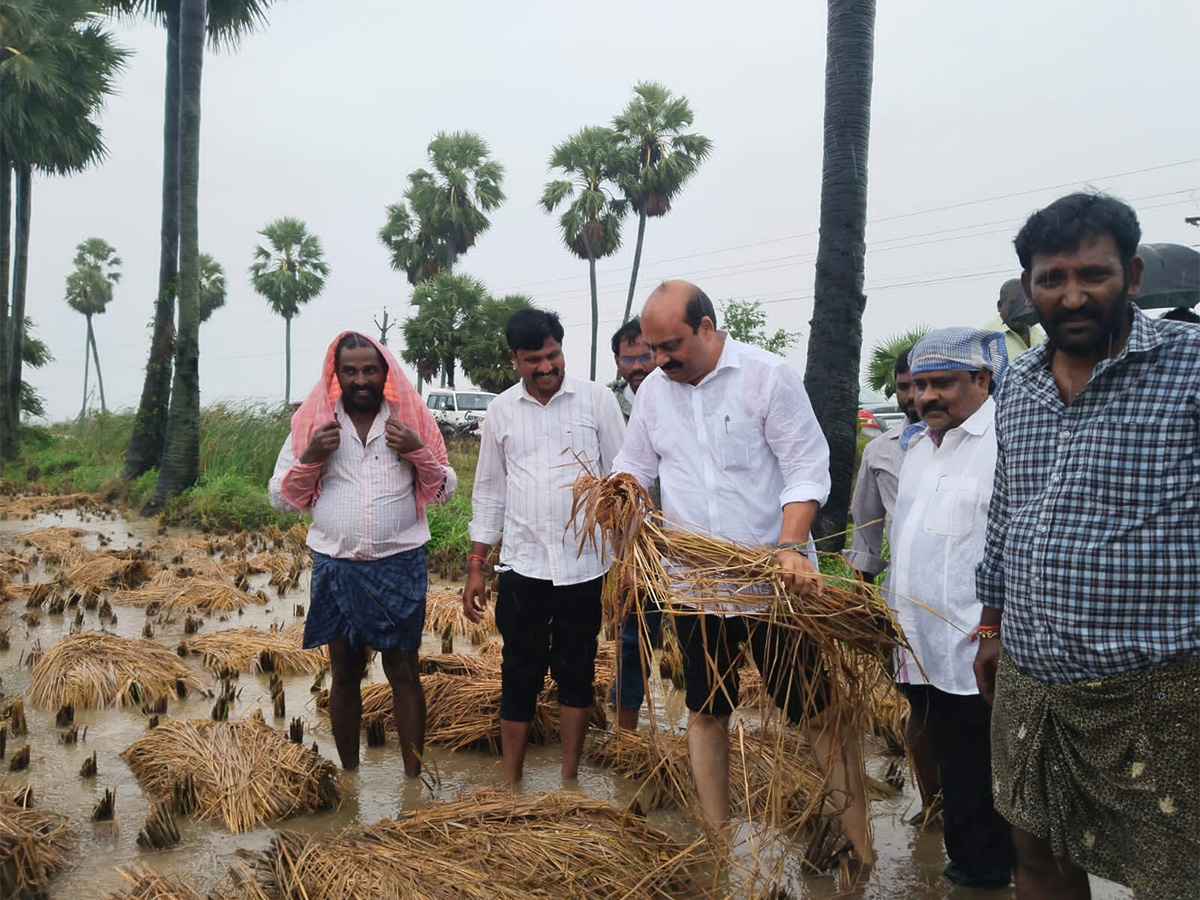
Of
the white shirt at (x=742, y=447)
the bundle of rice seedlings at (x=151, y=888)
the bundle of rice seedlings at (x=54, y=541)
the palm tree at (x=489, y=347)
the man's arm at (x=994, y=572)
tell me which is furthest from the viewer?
the palm tree at (x=489, y=347)

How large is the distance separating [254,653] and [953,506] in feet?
14.3

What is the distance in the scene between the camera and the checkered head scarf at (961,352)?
2982 millimetres

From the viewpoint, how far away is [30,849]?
118 inches

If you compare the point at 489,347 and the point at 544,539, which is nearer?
the point at 544,539

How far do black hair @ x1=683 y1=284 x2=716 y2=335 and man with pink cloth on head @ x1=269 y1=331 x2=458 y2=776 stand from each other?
1439 millimetres

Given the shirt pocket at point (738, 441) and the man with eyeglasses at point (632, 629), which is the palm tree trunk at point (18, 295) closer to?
the man with eyeglasses at point (632, 629)

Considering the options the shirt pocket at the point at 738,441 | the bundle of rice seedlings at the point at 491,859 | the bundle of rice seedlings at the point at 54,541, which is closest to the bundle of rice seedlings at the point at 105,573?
the bundle of rice seedlings at the point at 54,541

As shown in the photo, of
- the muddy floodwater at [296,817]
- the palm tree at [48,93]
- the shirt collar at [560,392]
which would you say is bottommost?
the muddy floodwater at [296,817]

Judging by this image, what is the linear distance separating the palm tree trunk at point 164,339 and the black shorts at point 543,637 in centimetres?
1345

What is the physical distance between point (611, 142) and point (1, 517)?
23.4 metres

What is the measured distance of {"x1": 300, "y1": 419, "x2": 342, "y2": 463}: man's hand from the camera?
3.86 m

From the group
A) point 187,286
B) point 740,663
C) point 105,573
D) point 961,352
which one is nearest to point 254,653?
point 105,573

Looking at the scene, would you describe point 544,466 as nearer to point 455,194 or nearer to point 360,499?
point 360,499

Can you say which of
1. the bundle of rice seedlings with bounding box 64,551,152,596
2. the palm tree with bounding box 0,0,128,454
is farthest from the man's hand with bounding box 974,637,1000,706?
the palm tree with bounding box 0,0,128,454
